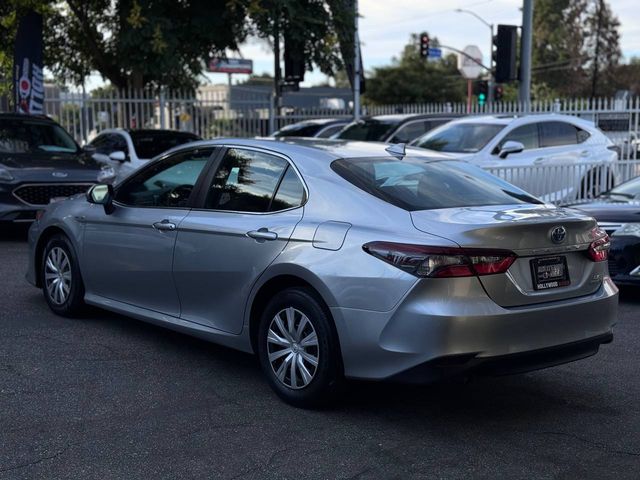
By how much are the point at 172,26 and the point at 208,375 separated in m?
12.5

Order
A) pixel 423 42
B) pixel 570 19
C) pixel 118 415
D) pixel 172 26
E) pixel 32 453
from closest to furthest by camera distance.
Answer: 1. pixel 32 453
2. pixel 118 415
3. pixel 172 26
4. pixel 423 42
5. pixel 570 19

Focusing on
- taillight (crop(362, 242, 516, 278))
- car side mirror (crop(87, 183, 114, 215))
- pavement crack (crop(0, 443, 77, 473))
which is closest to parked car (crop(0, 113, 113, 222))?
car side mirror (crop(87, 183, 114, 215))

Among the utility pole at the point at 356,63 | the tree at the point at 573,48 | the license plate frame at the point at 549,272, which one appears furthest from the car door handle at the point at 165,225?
the tree at the point at 573,48

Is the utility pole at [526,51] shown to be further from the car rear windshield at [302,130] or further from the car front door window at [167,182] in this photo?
the car front door window at [167,182]

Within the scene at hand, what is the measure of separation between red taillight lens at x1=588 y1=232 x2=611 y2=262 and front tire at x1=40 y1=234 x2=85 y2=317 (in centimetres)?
389

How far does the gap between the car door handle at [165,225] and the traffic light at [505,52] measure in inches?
629

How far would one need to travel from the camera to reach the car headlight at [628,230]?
8.00 m

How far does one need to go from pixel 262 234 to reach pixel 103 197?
1996 mm

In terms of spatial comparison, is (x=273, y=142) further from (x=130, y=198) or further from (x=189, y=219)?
(x=130, y=198)

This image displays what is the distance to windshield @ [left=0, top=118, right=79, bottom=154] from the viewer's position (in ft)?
40.5

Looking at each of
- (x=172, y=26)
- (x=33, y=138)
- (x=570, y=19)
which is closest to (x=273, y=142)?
(x=33, y=138)

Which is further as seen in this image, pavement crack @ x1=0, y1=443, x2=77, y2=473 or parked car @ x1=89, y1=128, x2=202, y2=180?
parked car @ x1=89, y1=128, x2=202, y2=180

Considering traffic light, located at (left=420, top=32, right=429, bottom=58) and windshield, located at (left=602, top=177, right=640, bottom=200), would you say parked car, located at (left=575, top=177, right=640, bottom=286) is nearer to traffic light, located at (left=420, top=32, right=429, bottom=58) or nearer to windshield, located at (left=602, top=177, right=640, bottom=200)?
windshield, located at (left=602, top=177, right=640, bottom=200)

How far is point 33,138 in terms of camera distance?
42.2 ft
